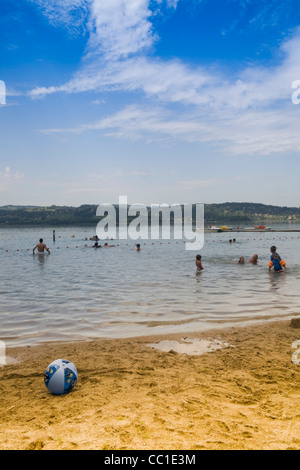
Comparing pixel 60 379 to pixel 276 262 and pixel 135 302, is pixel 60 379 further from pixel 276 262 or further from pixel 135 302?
pixel 276 262

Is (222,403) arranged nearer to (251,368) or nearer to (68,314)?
(251,368)

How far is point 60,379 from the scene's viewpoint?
6609mm

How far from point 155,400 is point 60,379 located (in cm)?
182

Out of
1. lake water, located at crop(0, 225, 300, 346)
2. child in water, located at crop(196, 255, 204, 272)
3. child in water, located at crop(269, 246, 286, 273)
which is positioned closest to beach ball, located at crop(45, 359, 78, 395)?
lake water, located at crop(0, 225, 300, 346)

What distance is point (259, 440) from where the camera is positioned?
15.8ft

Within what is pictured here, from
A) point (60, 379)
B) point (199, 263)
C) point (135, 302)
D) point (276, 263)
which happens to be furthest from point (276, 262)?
point (60, 379)

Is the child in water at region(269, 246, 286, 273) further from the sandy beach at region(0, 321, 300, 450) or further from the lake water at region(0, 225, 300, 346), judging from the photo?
the sandy beach at region(0, 321, 300, 450)

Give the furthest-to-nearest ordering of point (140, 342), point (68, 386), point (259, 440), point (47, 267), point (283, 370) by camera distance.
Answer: point (47, 267)
point (140, 342)
point (283, 370)
point (68, 386)
point (259, 440)

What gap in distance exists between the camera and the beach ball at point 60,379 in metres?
6.58

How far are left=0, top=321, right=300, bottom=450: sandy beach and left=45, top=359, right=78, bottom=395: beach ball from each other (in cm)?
16

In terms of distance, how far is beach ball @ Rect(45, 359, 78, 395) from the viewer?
6578mm

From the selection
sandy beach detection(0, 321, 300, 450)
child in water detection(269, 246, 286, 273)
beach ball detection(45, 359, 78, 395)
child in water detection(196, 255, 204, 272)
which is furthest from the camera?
child in water detection(196, 255, 204, 272)
